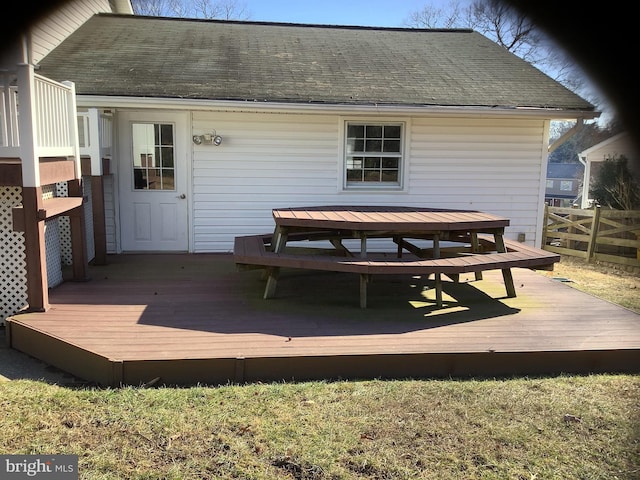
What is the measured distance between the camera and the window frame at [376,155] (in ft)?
25.3

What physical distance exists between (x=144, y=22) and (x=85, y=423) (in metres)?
9.55

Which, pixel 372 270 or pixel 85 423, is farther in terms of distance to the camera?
pixel 372 270

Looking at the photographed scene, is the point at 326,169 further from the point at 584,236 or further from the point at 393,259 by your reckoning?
the point at 584,236

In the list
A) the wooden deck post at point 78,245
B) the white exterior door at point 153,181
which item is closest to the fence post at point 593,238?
the white exterior door at point 153,181

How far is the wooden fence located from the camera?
879 centimetres

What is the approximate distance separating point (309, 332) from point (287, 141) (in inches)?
162

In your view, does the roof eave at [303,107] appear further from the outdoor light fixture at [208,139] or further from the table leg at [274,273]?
the table leg at [274,273]

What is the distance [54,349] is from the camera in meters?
3.87

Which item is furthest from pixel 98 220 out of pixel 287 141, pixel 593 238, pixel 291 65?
pixel 593 238

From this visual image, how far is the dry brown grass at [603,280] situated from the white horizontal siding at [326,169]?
1.13m

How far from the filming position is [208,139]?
7422 millimetres

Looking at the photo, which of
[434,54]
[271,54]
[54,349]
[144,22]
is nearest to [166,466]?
[54,349]

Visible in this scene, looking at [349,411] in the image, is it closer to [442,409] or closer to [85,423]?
[442,409]

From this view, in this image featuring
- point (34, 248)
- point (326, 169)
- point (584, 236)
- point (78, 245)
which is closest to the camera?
point (34, 248)
